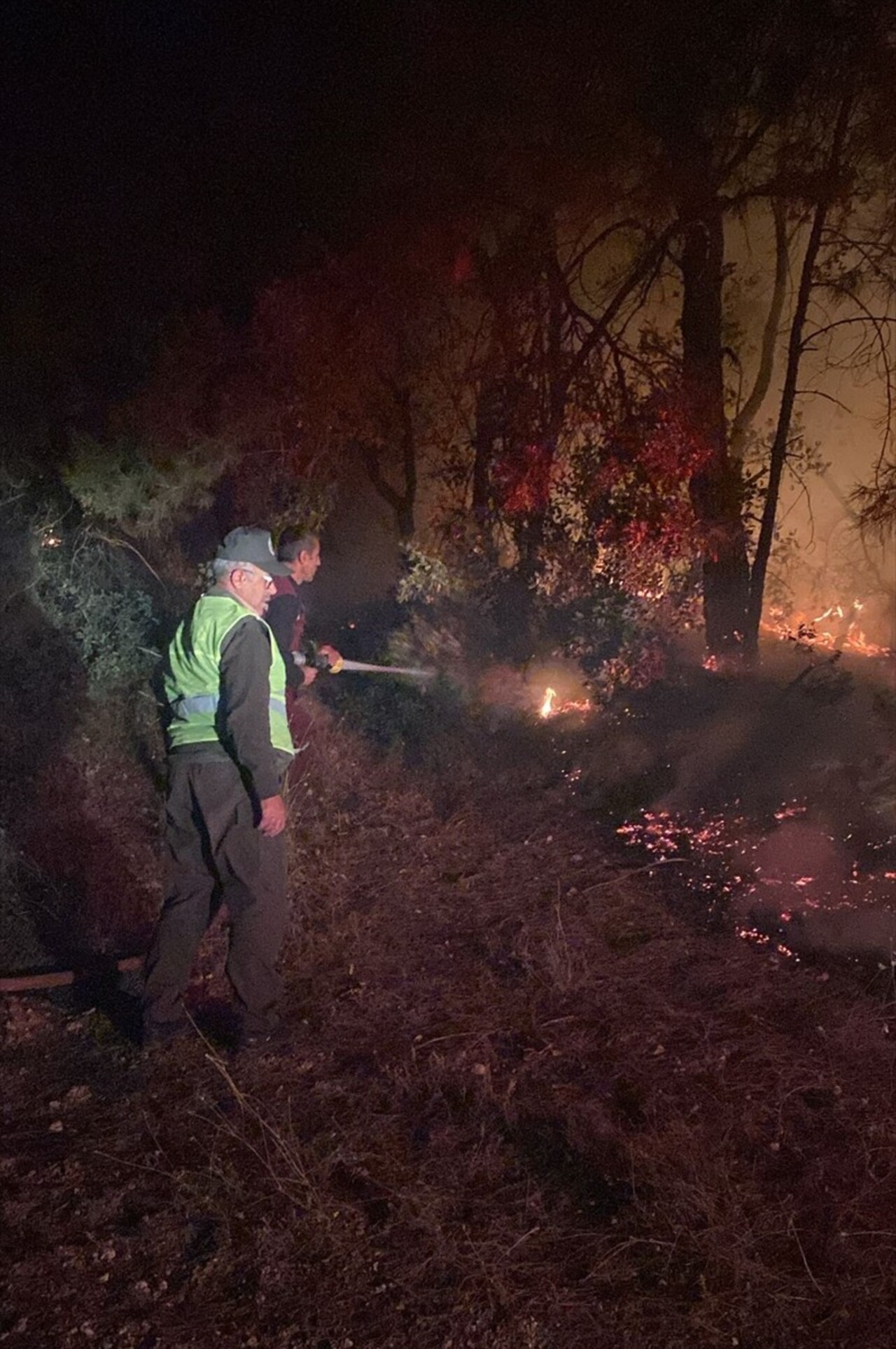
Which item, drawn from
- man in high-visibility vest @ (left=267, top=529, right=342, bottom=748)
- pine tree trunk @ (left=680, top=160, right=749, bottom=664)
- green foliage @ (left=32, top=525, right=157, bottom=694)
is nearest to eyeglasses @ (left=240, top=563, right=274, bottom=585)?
man in high-visibility vest @ (left=267, top=529, right=342, bottom=748)

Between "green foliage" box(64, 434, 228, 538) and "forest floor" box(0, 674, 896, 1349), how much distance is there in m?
5.19

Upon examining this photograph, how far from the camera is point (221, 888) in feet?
14.2

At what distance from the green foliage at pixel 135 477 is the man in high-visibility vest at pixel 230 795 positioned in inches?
224

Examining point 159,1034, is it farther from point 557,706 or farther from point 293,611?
point 557,706

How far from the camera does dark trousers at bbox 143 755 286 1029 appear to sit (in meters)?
4.15

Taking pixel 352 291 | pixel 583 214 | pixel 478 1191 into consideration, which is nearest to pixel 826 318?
pixel 583 214

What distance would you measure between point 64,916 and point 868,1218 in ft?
13.3

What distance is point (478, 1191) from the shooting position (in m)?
3.38

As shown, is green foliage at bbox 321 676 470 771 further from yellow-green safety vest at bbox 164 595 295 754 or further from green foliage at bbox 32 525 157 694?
yellow-green safety vest at bbox 164 595 295 754

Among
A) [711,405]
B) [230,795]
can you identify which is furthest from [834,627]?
[230,795]

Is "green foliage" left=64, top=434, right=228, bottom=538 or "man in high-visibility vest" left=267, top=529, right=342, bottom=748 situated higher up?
"green foliage" left=64, top=434, right=228, bottom=538

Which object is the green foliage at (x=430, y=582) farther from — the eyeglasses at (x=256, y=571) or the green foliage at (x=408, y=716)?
the eyeglasses at (x=256, y=571)

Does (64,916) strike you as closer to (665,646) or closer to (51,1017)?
(51,1017)

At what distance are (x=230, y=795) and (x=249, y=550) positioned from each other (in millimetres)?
985
